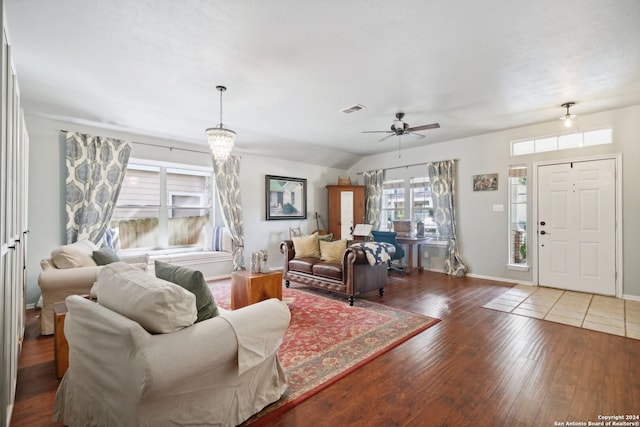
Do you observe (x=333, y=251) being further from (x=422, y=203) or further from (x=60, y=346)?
(x=60, y=346)

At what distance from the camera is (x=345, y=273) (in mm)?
4008

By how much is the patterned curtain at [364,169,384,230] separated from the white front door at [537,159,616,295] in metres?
3.13

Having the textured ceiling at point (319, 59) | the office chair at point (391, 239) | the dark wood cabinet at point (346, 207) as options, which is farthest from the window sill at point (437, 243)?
the textured ceiling at point (319, 59)

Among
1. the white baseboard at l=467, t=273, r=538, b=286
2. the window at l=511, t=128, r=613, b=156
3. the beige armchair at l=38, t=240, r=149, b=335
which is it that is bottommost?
the white baseboard at l=467, t=273, r=538, b=286

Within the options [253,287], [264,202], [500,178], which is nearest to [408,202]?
[500,178]

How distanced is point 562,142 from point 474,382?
4.50 m

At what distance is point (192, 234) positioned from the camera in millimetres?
5785

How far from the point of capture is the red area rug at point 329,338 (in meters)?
2.16

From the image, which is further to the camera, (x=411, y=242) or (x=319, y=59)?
(x=411, y=242)

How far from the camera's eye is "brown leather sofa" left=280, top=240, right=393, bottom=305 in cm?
393

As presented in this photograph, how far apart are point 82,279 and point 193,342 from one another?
2.47m

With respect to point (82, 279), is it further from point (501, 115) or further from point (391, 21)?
point (501, 115)

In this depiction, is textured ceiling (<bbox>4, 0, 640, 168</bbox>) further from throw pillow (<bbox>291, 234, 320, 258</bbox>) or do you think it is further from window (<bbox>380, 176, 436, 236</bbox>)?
window (<bbox>380, 176, 436, 236</bbox>)

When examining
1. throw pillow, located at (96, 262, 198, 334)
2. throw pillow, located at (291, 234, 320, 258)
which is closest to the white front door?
throw pillow, located at (291, 234, 320, 258)
